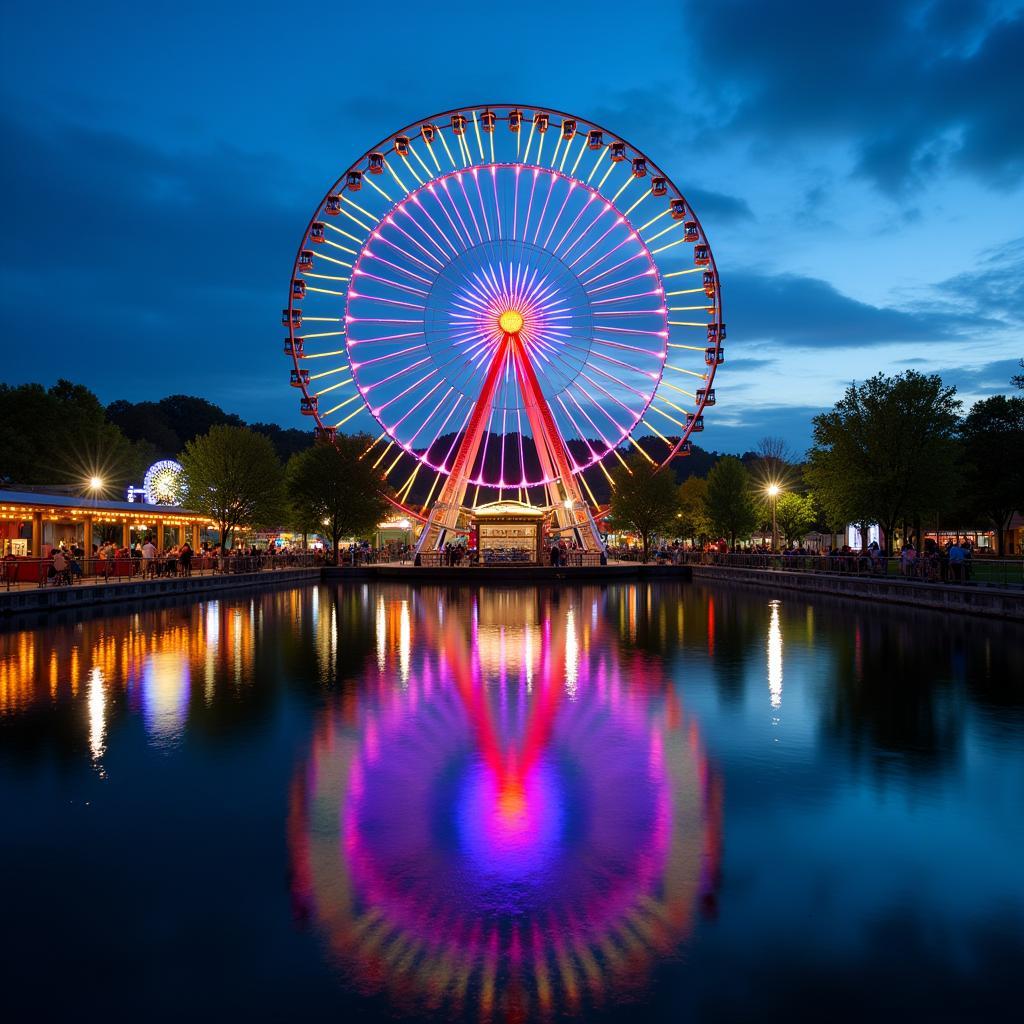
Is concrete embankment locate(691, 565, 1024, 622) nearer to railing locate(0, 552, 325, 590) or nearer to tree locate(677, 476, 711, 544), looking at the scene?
railing locate(0, 552, 325, 590)

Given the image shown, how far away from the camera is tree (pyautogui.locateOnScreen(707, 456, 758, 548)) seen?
6931 centimetres

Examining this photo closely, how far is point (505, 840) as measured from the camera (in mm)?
6734

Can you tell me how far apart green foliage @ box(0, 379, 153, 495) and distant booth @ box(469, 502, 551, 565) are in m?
38.1

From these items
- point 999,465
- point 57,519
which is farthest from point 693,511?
point 57,519

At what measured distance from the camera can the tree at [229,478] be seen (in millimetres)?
55812

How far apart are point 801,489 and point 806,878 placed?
9475 cm

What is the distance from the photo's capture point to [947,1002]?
4469 mm

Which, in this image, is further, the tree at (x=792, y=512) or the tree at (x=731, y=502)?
the tree at (x=792, y=512)

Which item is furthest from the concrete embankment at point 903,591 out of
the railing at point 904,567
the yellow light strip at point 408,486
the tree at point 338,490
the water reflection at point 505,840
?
the tree at point 338,490

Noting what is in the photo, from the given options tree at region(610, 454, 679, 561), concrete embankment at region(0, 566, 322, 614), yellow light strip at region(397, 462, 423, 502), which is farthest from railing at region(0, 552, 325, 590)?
tree at region(610, 454, 679, 561)

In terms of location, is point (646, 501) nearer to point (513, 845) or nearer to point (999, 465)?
point (999, 465)

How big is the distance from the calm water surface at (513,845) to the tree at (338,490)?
4537cm

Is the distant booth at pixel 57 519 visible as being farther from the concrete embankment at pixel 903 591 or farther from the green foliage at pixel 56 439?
the concrete embankment at pixel 903 591

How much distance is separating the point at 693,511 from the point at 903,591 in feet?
187
